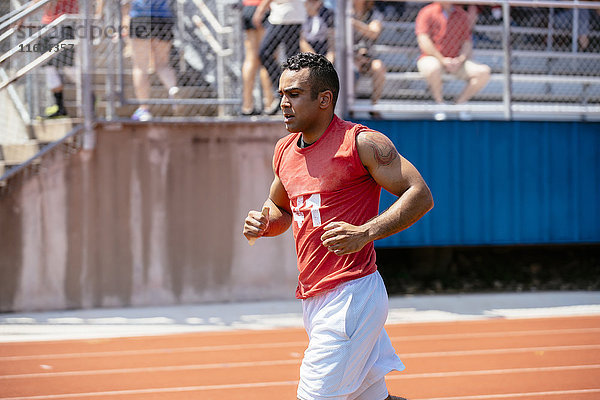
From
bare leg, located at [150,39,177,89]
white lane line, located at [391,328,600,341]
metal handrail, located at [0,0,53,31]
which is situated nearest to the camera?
white lane line, located at [391,328,600,341]

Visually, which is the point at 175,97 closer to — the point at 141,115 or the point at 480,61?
the point at 141,115

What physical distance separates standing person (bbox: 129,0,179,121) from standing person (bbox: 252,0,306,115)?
1045 mm

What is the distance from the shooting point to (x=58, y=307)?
28.0ft

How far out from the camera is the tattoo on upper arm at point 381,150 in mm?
3199

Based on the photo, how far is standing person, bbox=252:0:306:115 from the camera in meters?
8.80

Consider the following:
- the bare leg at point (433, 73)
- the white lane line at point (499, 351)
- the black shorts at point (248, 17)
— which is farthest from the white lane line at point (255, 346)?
the black shorts at point (248, 17)

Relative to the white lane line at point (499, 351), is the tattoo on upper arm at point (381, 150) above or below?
above

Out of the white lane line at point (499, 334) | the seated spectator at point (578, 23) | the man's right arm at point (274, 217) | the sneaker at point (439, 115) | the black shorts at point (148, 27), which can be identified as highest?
the seated spectator at point (578, 23)

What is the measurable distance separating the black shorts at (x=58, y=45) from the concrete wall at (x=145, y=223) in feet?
2.94

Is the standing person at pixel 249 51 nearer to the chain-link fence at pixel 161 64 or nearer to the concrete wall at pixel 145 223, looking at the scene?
the chain-link fence at pixel 161 64

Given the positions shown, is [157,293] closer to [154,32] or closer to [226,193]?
[226,193]

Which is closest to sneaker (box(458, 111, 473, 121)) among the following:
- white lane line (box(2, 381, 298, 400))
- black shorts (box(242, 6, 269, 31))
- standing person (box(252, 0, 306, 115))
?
standing person (box(252, 0, 306, 115))

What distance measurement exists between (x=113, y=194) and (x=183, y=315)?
1628mm

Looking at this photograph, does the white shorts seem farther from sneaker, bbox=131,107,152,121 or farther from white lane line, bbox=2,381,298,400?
sneaker, bbox=131,107,152,121
